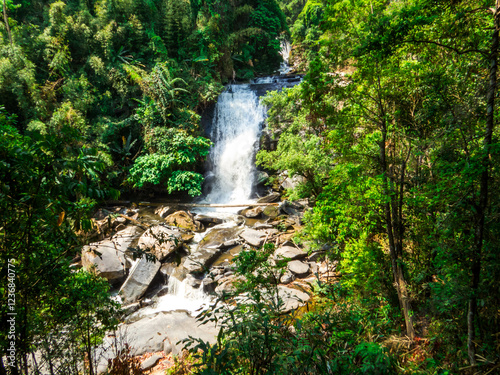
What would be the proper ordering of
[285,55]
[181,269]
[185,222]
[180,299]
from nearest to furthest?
[180,299]
[181,269]
[185,222]
[285,55]

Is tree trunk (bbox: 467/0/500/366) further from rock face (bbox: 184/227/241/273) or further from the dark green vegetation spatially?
the dark green vegetation

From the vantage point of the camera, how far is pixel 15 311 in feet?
6.29

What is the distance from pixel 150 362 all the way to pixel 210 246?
4.71 metres

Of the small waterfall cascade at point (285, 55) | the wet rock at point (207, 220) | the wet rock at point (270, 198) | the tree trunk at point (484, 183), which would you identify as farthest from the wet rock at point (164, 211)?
the small waterfall cascade at point (285, 55)

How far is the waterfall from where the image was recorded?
14.8 metres

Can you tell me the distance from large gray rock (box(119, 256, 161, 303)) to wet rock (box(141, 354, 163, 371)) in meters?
2.67

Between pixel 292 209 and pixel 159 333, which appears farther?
pixel 292 209

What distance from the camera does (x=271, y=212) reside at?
39.0ft

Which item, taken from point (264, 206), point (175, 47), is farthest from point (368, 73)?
point (175, 47)

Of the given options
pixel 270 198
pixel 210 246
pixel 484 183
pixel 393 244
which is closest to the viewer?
pixel 484 183

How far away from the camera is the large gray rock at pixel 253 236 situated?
8969mm

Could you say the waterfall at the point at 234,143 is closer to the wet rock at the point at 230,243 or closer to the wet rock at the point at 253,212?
the wet rock at the point at 253,212

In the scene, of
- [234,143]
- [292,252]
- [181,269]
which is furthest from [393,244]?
[234,143]

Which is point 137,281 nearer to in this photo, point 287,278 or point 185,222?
point 185,222
